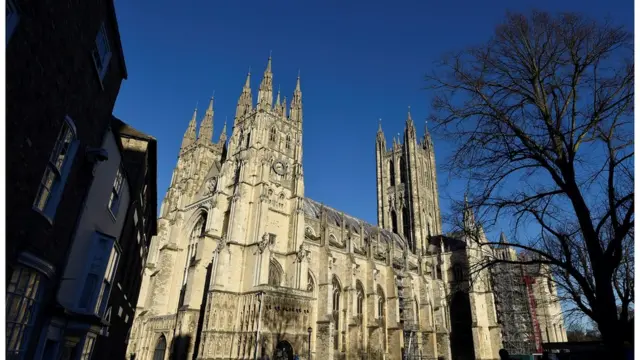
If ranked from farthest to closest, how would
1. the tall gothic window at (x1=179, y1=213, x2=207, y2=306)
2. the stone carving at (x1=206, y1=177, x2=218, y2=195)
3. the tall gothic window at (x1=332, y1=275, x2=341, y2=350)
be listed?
1. the stone carving at (x1=206, y1=177, x2=218, y2=195)
2. the tall gothic window at (x1=179, y1=213, x2=207, y2=306)
3. the tall gothic window at (x1=332, y1=275, x2=341, y2=350)

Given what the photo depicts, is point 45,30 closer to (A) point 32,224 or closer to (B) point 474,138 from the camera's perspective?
(A) point 32,224

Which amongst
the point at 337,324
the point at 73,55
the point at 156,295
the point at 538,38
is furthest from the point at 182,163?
the point at 538,38

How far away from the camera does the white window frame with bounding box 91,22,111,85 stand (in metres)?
8.50

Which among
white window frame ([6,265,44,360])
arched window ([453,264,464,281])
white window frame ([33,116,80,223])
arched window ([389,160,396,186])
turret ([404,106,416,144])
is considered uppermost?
turret ([404,106,416,144])

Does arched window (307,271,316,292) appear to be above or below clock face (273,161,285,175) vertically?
below

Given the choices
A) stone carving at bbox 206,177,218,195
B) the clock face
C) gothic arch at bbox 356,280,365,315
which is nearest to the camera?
the clock face

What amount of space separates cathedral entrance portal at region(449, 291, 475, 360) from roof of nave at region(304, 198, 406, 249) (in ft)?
32.6

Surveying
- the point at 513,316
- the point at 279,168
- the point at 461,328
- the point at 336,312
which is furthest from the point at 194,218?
the point at 513,316

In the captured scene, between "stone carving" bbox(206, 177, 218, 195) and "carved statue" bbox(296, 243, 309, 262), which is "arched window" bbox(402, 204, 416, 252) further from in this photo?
"stone carving" bbox(206, 177, 218, 195)

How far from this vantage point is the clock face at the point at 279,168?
1334 inches

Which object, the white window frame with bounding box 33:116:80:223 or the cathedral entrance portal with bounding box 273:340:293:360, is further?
the cathedral entrance portal with bounding box 273:340:293:360

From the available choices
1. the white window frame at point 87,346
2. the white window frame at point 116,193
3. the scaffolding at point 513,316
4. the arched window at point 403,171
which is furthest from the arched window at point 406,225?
the white window frame at point 87,346

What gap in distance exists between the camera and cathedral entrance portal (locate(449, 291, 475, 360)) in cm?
4162

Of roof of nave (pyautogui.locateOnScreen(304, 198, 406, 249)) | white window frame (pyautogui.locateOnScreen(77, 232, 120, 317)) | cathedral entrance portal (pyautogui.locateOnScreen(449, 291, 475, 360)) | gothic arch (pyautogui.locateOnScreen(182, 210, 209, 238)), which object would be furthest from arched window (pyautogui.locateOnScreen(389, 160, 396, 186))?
white window frame (pyautogui.locateOnScreen(77, 232, 120, 317))
